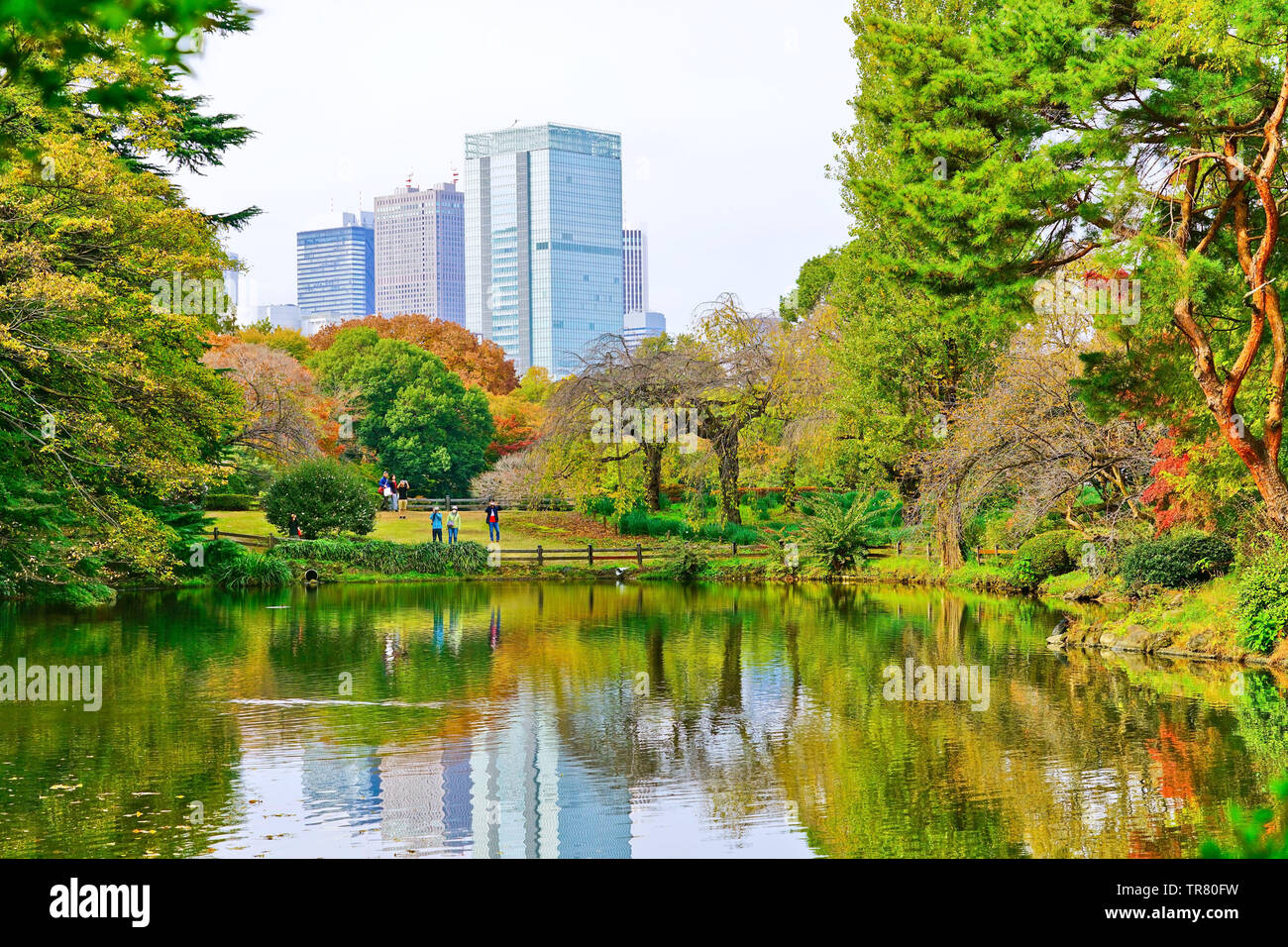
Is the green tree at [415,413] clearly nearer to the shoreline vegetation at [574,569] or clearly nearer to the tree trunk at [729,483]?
the shoreline vegetation at [574,569]

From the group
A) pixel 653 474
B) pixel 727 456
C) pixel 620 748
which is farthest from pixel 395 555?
pixel 620 748

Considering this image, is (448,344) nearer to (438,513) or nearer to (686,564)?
(438,513)

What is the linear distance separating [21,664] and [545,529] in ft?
83.5

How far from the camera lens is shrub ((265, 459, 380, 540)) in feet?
116

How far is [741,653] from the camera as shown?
62.6ft

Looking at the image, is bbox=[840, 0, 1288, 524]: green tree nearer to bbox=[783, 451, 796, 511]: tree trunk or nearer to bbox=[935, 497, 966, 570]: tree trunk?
bbox=[935, 497, 966, 570]: tree trunk

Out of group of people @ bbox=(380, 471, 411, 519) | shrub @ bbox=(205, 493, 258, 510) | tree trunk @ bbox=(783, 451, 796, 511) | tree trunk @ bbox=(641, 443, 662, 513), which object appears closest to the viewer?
tree trunk @ bbox=(641, 443, 662, 513)

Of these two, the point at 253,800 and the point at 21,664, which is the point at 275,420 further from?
the point at 253,800

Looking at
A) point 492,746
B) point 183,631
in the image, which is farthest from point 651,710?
point 183,631

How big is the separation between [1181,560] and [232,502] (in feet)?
126

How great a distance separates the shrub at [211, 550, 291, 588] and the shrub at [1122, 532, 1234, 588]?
889 inches

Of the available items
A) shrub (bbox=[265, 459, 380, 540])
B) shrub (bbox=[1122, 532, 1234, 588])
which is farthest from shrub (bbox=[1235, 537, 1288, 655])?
shrub (bbox=[265, 459, 380, 540])

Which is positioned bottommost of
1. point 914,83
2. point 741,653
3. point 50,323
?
point 741,653

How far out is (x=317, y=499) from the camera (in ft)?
116
